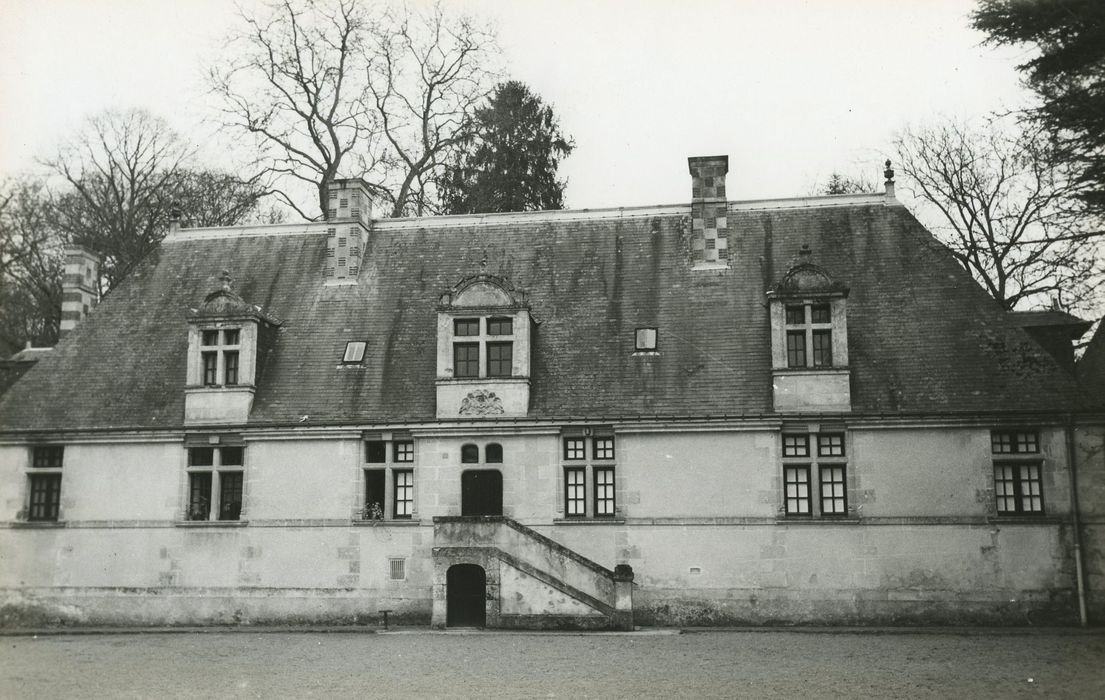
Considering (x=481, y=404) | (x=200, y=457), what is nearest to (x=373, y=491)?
(x=481, y=404)

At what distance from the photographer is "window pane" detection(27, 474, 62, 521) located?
78.6ft

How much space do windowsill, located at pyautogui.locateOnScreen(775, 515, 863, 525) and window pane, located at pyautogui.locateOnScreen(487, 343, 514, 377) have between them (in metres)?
6.46

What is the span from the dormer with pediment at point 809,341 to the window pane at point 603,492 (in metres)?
3.78

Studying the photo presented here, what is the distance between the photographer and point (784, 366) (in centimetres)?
2164

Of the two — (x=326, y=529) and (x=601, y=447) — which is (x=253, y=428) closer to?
(x=326, y=529)

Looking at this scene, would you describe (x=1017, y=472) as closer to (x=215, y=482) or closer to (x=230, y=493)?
(x=230, y=493)

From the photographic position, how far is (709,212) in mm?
24719

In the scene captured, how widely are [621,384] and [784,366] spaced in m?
3.42

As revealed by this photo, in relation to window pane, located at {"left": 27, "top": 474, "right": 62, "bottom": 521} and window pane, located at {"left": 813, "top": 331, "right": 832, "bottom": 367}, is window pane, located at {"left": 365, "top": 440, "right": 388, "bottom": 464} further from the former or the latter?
window pane, located at {"left": 813, "top": 331, "right": 832, "bottom": 367}

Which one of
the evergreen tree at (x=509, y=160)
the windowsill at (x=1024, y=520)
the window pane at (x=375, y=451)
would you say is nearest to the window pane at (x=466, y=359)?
the window pane at (x=375, y=451)

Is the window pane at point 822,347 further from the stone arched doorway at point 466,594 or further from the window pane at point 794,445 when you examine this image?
the stone arched doorway at point 466,594

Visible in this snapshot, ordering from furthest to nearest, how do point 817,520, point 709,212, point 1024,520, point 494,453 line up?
point 709,212, point 494,453, point 817,520, point 1024,520

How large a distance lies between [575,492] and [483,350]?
3.60 m

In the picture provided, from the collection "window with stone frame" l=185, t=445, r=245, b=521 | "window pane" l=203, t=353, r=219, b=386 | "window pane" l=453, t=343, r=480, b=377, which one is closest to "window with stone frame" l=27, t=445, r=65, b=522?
"window with stone frame" l=185, t=445, r=245, b=521
